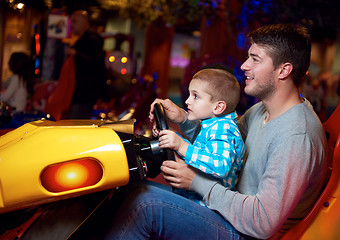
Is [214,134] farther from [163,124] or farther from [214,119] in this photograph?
[163,124]

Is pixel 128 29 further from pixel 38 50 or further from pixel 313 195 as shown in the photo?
pixel 313 195

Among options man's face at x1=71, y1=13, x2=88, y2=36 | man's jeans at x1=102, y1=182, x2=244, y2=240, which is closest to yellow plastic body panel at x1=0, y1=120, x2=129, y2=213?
man's jeans at x1=102, y1=182, x2=244, y2=240

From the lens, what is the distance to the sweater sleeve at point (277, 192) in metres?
1.11

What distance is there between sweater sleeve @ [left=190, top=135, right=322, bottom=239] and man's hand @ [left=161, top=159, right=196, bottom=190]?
0.18 m

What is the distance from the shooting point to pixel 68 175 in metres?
1.00

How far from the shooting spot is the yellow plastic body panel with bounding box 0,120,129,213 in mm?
934

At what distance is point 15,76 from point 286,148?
9.66ft

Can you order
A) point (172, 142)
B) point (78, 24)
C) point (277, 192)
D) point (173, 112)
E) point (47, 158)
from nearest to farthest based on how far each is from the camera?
point (47, 158), point (277, 192), point (172, 142), point (173, 112), point (78, 24)

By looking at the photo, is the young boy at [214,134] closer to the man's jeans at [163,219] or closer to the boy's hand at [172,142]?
the boy's hand at [172,142]

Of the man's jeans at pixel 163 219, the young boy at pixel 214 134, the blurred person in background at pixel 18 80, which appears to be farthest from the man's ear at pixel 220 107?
the blurred person in background at pixel 18 80

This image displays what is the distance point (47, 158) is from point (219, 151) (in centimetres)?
63

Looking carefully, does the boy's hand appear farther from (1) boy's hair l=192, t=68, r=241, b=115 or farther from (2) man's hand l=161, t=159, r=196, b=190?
(1) boy's hair l=192, t=68, r=241, b=115

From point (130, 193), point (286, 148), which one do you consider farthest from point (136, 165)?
point (286, 148)

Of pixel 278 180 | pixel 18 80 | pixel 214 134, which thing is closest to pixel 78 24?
pixel 18 80
